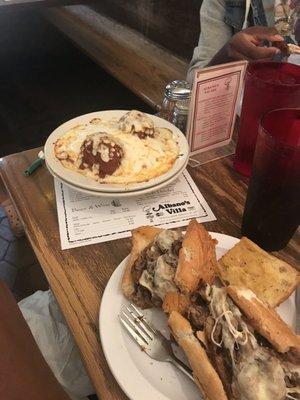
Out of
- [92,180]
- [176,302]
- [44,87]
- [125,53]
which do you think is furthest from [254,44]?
[44,87]

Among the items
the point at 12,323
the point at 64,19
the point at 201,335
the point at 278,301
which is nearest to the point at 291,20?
the point at 278,301

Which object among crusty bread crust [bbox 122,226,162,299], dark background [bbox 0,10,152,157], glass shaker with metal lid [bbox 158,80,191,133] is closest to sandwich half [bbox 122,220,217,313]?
crusty bread crust [bbox 122,226,162,299]

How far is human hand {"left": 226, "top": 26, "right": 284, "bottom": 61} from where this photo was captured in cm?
113

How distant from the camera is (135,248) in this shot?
72 cm

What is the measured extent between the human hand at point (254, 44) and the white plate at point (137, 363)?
793 millimetres

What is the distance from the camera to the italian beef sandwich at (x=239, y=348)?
0.48 meters

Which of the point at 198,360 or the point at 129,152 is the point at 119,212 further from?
the point at 198,360

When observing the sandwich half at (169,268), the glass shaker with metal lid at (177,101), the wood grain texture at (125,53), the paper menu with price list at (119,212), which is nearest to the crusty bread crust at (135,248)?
the sandwich half at (169,268)

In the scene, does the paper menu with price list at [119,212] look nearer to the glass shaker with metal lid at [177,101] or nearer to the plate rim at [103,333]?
the plate rim at [103,333]

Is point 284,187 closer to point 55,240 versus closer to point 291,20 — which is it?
point 55,240

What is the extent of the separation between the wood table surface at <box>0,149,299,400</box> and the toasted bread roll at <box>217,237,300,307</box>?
0.39 feet

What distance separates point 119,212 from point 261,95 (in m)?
0.48

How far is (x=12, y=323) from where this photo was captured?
0.79m

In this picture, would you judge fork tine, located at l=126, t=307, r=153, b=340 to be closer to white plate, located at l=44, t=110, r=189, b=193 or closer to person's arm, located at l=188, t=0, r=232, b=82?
white plate, located at l=44, t=110, r=189, b=193
